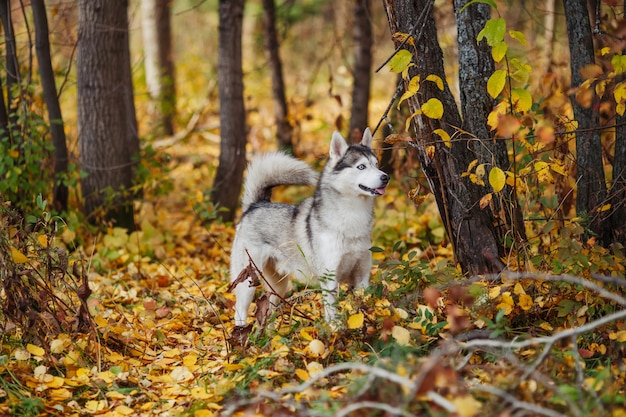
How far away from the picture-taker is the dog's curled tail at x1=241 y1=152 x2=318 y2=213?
5609 mm

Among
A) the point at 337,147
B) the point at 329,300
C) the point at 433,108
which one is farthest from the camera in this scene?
the point at 337,147

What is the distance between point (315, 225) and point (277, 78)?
621cm

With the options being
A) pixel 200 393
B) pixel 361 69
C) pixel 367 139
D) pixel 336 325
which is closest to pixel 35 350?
pixel 200 393

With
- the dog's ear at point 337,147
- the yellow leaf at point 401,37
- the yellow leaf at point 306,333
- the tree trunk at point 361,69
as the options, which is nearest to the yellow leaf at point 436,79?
the yellow leaf at point 401,37

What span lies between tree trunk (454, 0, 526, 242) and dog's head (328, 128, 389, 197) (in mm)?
708

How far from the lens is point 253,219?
5598 millimetres

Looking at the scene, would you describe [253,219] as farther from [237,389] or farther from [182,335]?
[237,389]

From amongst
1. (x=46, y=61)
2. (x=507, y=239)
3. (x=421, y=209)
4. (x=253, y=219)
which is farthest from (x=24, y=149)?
(x=507, y=239)

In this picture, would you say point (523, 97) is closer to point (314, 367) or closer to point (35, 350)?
point (314, 367)

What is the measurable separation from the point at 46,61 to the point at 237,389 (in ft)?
15.2

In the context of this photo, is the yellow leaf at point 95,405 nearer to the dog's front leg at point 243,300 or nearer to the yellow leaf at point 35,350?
the yellow leaf at point 35,350

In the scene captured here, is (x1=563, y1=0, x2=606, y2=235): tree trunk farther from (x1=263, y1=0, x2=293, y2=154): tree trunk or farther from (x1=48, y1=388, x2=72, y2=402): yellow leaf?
(x1=263, y1=0, x2=293, y2=154): tree trunk

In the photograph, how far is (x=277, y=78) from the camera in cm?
1105

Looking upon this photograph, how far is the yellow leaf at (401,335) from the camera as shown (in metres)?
4.20
